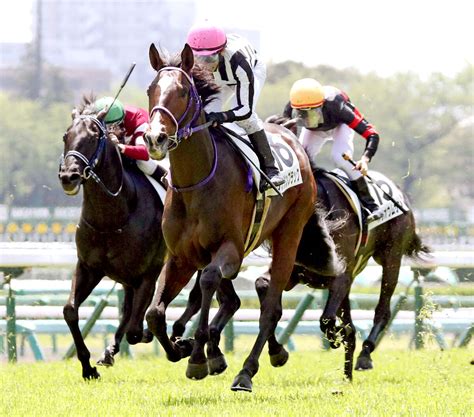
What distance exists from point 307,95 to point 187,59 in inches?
82.5

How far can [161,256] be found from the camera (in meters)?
9.05

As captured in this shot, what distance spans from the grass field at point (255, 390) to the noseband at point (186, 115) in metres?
1.35

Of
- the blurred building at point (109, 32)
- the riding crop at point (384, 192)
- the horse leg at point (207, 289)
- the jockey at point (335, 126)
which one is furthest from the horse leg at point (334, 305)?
the blurred building at point (109, 32)

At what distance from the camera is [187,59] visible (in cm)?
732

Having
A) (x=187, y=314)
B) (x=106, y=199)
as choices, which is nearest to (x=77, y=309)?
(x=106, y=199)

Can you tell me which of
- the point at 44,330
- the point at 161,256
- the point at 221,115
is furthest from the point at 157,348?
the point at 221,115

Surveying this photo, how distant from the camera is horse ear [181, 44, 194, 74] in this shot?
7.27 metres

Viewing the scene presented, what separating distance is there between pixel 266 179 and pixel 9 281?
3596 millimetres

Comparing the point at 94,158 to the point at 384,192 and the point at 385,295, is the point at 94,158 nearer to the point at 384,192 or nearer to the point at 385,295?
the point at 384,192

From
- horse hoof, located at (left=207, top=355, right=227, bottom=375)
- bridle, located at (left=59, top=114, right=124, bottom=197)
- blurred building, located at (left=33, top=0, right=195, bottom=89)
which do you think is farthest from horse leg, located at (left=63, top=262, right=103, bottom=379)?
blurred building, located at (left=33, top=0, right=195, bottom=89)

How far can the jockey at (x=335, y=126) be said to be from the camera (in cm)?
930

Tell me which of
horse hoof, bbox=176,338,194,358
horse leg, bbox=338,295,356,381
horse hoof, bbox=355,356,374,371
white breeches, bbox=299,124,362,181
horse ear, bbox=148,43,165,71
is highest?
horse ear, bbox=148,43,165,71

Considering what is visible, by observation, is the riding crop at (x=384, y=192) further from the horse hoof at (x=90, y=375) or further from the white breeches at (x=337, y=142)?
the horse hoof at (x=90, y=375)

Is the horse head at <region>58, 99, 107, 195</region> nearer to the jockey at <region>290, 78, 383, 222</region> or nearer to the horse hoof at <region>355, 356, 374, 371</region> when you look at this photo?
the jockey at <region>290, 78, 383, 222</region>
